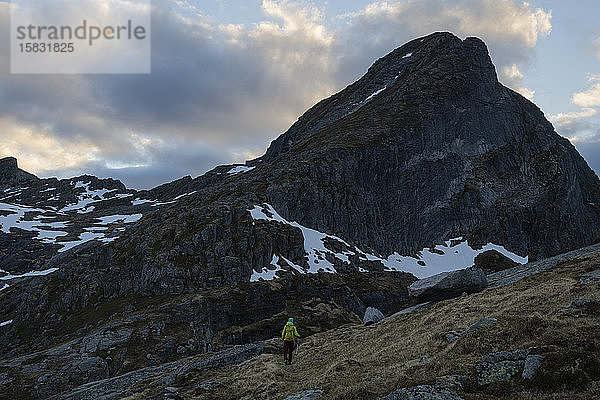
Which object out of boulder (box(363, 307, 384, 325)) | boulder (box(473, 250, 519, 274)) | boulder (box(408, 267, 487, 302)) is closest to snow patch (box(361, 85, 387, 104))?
boulder (box(473, 250, 519, 274))

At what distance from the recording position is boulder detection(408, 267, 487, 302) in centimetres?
4109

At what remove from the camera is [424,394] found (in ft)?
39.1

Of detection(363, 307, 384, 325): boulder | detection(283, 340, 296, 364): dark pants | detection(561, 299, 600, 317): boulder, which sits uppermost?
detection(561, 299, 600, 317): boulder

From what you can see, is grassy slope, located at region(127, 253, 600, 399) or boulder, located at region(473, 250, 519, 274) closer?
grassy slope, located at region(127, 253, 600, 399)

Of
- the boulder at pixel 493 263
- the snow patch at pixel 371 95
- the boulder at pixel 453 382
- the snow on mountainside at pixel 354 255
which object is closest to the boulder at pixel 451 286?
the boulder at pixel 453 382

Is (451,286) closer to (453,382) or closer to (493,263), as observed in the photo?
(453,382)

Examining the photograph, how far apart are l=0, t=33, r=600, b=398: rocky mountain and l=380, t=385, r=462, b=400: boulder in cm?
3375

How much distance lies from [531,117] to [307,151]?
338 feet

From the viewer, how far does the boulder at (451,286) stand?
41094 millimetres

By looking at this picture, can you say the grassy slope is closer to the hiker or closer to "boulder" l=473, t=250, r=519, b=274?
the hiker

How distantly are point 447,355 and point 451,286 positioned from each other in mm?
25878

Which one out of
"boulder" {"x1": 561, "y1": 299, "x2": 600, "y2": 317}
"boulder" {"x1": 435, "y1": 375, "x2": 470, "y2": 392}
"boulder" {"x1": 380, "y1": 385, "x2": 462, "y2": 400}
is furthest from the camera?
"boulder" {"x1": 561, "y1": 299, "x2": 600, "y2": 317}

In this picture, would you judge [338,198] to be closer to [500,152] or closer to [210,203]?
[210,203]

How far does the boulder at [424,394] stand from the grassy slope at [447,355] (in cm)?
60
